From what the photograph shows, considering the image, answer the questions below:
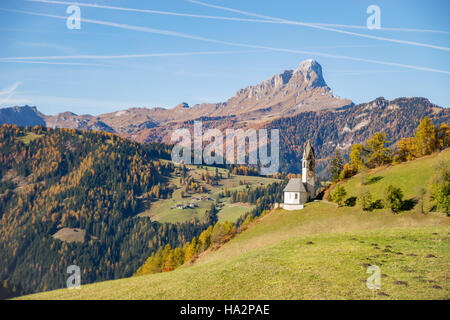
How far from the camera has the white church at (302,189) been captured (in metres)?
91.7

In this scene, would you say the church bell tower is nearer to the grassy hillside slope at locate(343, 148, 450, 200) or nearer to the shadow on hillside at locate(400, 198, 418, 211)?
the grassy hillside slope at locate(343, 148, 450, 200)

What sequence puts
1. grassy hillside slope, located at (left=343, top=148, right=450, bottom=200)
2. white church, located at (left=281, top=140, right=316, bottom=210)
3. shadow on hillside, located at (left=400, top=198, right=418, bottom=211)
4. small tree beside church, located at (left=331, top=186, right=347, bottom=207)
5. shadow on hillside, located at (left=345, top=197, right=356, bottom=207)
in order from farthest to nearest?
white church, located at (left=281, top=140, right=316, bottom=210)
small tree beside church, located at (left=331, top=186, right=347, bottom=207)
shadow on hillside, located at (left=345, top=197, right=356, bottom=207)
grassy hillside slope, located at (left=343, top=148, right=450, bottom=200)
shadow on hillside, located at (left=400, top=198, right=418, bottom=211)

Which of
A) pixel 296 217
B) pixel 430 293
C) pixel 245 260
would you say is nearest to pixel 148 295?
pixel 245 260

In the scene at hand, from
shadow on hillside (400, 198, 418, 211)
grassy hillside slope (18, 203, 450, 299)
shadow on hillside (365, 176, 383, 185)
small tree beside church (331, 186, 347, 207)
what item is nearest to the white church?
small tree beside church (331, 186, 347, 207)

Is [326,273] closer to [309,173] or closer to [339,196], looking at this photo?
[339,196]

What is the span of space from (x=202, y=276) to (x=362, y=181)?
61586 millimetres

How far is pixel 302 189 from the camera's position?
92.3m

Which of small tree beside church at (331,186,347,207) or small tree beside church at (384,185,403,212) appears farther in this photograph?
small tree beside church at (331,186,347,207)

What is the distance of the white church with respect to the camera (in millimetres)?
91688

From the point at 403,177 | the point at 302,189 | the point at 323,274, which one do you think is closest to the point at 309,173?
the point at 302,189

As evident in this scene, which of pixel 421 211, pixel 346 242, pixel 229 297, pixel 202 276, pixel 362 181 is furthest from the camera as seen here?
pixel 362 181

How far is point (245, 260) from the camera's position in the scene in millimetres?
47500

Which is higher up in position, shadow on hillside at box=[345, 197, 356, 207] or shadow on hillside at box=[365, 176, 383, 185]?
shadow on hillside at box=[365, 176, 383, 185]
